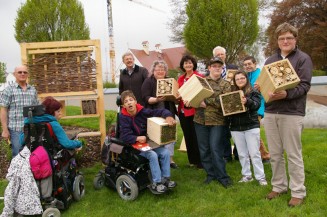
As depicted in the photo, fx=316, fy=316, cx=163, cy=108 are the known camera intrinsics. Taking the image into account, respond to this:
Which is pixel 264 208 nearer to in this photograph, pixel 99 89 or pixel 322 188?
pixel 322 188

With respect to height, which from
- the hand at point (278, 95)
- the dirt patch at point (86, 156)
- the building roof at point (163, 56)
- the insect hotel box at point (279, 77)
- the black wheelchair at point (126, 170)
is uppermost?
the building roof at point (163, 56)

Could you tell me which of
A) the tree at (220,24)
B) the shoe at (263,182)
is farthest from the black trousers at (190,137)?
the tree at (220,24)

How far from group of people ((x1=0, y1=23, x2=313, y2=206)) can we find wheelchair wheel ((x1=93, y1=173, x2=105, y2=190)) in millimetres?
941

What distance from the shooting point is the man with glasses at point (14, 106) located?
4738mm

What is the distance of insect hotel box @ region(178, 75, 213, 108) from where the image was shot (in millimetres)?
4070

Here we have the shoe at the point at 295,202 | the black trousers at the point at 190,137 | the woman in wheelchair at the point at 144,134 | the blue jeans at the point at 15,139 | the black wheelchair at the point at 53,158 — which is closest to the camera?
the shoe at the point at 295,202

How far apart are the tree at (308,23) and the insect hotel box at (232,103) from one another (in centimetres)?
1902

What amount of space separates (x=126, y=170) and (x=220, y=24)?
1274 cm

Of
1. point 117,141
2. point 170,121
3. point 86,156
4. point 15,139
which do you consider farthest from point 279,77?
point 86,156

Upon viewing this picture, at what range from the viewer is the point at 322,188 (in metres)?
4.11

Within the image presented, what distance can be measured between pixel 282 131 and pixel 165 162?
160 centimetres

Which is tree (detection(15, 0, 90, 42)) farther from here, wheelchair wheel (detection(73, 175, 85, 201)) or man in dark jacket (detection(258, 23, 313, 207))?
man in dark jacket (detection(258, 23, 313, 207))

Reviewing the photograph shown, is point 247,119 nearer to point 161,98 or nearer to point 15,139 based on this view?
point 161,98

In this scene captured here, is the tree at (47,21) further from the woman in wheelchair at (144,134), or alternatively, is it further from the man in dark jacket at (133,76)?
the woman in wheelchair at (144,134)
